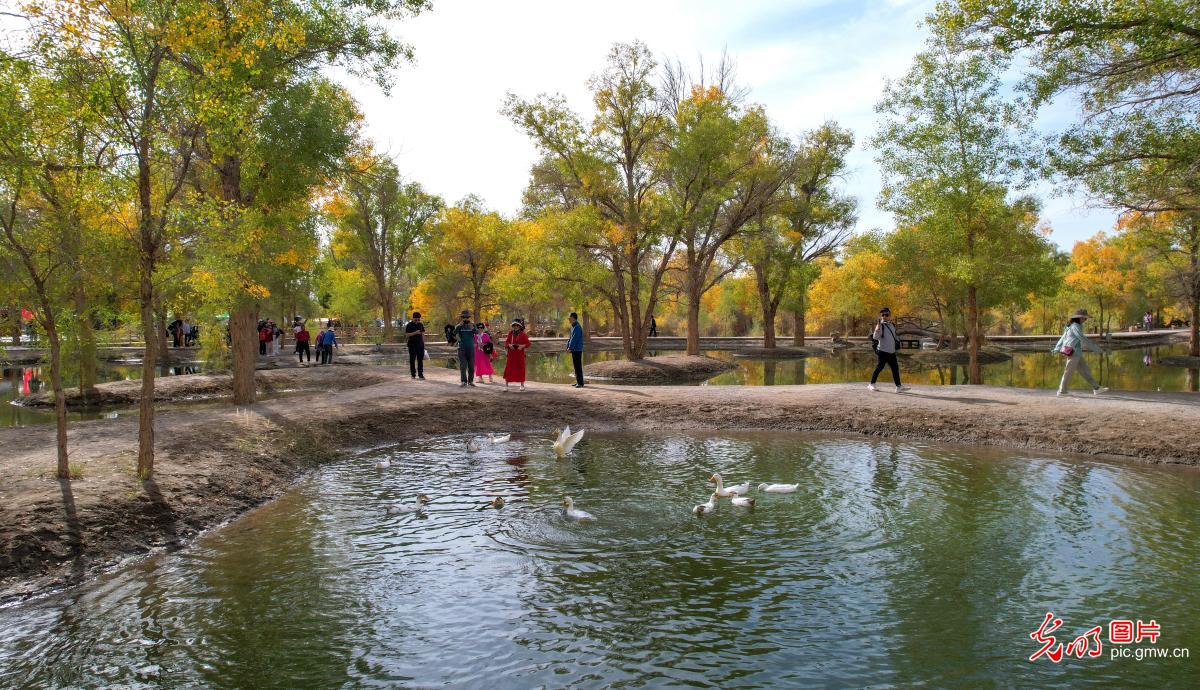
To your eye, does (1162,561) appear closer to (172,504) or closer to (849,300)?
(172,504)

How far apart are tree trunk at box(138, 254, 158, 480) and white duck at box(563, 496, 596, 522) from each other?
524 centimetres

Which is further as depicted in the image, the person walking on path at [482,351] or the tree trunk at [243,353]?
the person walking on path at [482,351]

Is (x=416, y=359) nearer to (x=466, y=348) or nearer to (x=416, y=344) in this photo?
(x=416, y=344)

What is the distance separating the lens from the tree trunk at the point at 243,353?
15469mm

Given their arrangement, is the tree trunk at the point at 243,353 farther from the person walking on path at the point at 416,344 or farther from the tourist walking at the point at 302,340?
the tourist walking at the point at 302,340

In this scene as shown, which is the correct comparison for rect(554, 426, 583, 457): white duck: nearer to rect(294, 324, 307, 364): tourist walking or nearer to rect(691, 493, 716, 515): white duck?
rect(691, 493, 716, 515): white duck

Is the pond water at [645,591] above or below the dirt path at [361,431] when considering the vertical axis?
below

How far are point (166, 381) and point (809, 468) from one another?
19.6 metres

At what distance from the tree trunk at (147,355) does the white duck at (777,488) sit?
7.92 m

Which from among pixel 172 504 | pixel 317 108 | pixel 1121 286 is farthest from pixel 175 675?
pixel 1121 286

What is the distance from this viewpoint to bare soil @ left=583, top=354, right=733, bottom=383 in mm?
25031

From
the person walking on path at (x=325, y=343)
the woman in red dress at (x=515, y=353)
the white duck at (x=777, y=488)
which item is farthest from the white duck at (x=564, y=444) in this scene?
the person walking on path at (x=325, y=343)

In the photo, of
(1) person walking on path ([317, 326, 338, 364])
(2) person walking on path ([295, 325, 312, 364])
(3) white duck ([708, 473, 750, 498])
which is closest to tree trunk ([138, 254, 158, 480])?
(3) white duck ([708, 473, 750, 498])

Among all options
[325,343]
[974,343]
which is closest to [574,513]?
[974,343]
